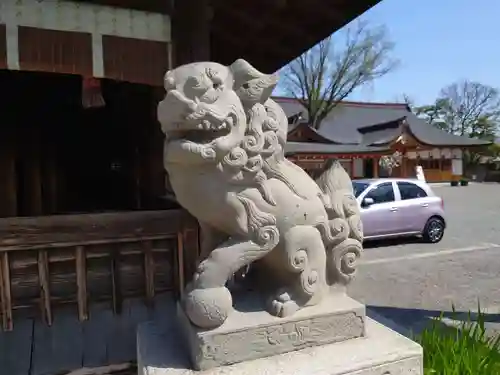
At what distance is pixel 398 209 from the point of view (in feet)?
24.8

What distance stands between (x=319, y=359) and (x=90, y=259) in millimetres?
2306

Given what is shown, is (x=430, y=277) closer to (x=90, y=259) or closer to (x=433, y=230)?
(x=433, y=230)

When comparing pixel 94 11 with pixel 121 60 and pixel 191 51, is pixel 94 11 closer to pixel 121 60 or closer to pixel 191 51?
pixel 121 60

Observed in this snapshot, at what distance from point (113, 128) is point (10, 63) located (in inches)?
142

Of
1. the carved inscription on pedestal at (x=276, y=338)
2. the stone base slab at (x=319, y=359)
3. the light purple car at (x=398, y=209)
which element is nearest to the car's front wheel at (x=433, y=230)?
the light purple car at (x=398, y=209)

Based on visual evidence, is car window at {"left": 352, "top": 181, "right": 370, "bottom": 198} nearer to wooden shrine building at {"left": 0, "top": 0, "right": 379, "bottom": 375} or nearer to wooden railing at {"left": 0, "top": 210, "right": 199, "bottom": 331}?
wooden shrine building at {"left": 0, "top": 0, "right": 379, "bottom": 375}

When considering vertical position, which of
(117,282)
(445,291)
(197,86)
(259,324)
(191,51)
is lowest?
(445,291)

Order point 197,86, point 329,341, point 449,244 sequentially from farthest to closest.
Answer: point 449,244, point 329,341, point 197,86

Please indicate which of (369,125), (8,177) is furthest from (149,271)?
(369,125)

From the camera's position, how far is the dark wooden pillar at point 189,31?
3.22 m

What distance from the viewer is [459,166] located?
27.7 metres

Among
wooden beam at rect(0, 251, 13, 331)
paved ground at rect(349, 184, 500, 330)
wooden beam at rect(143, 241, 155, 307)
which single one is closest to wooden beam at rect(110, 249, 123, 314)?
wooden beam at rect(143, 241, 155, 307)

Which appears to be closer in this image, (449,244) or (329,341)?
(329,341)

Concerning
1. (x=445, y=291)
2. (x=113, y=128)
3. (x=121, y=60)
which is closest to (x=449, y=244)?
(x=445, y=291)
